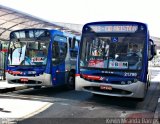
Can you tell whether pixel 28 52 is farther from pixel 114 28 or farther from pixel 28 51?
pixel 114 28

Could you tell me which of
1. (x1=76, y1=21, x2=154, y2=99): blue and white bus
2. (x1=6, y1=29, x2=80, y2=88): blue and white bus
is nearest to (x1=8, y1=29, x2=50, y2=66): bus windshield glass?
(x1=6, y1=29, x2=80, y2=88): blue and white bus

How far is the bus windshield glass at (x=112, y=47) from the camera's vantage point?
10336 millimetres

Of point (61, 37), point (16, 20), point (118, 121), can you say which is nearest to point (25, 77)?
point (61, 37)

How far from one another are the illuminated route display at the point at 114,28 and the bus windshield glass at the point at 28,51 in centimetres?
247

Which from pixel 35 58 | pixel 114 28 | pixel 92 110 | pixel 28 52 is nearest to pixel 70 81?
pixel 35 58

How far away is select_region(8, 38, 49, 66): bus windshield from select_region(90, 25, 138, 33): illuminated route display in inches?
98.7

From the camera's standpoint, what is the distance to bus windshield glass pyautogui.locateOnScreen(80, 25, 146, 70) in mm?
10336

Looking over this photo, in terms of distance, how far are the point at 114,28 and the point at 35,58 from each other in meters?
3.65

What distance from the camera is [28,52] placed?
1284 cm

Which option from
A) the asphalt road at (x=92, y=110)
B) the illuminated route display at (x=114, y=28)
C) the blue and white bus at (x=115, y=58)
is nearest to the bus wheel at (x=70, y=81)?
the asphalt road at (x=92, y=110)

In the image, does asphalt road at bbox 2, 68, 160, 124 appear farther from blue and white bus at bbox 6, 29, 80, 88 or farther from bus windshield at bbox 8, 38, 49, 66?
bus windshield at bbox 8, 38, 49, 66

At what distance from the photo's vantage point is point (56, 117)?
843 cm

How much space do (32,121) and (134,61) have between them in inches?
161

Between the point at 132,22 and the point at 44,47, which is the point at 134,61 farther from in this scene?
the point at 44,47
